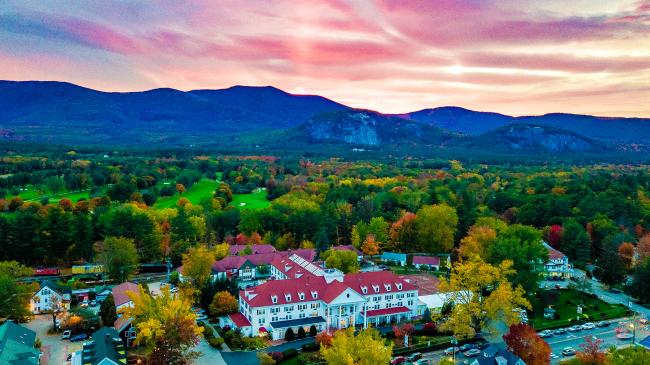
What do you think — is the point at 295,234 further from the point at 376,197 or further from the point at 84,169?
the point at 84,169

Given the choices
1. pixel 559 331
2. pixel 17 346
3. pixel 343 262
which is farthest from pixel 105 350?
pixel 559 331

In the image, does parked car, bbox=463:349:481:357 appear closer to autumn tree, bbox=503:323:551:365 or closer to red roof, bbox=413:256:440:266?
autumn tree, bbox=503:323:551:365

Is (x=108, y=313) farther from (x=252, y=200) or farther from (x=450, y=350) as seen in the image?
(x=252, y=200)

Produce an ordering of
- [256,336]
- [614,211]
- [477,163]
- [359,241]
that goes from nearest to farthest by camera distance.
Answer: [256,336] < [359,241] < [614,211] < [477,163]

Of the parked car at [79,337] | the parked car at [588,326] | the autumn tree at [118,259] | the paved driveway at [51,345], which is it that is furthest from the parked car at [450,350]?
the autumn tree at [118,259]

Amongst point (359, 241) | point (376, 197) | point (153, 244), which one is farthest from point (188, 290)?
point (376, 197)

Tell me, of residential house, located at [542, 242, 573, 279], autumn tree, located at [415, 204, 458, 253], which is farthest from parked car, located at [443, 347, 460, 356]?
autumn tree, located at [415, 204, 458, 253]
